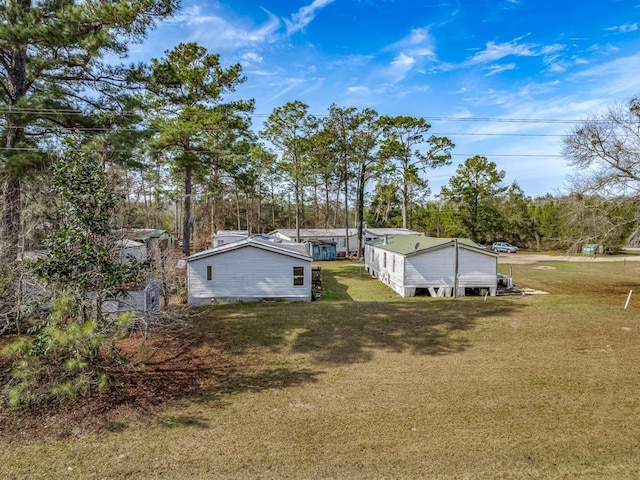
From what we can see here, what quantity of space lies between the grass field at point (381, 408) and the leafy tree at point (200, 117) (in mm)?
10274

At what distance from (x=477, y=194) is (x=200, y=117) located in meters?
35.5

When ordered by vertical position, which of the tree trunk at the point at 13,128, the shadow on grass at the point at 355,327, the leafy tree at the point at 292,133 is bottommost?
the shadow on grass at the point at 355,327

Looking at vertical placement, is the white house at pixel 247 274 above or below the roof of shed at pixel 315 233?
below

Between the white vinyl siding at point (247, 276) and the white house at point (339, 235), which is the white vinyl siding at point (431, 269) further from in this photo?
the white house at point (339, 235)

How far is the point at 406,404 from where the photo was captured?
690 centimetres

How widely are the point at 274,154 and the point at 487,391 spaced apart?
2543 centimetres

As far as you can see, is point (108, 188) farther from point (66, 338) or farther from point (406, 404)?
point (406, 404)

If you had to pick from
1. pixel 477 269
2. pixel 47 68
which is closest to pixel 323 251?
pixel 477 269

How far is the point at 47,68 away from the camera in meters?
10.7

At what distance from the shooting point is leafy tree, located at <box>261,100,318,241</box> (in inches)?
1148

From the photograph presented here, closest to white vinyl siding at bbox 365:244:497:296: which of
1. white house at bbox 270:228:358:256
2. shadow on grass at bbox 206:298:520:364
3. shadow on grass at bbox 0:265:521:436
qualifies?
shadow on grass at bbox 0:265:521:436

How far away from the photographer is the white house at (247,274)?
15.8 metres

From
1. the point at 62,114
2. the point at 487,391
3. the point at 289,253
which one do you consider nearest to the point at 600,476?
the point at 487,391

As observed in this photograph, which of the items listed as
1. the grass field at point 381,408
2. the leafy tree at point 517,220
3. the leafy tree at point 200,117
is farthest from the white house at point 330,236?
the grass field at point 381,408
